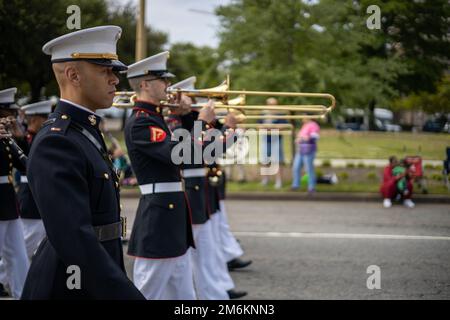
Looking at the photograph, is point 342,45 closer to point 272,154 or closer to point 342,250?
point 342,250

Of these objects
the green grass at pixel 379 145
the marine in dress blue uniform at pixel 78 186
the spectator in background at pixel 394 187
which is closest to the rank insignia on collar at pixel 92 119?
the marine in dress blue uniform at pixel 78 186

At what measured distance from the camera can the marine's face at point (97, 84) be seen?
2545 millimetres

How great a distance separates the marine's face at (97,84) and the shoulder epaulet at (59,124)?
14 centimetres

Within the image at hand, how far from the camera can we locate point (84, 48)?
256cm

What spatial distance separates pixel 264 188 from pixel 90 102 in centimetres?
1057

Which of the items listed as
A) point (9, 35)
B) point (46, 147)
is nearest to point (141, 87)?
point (9, 35)

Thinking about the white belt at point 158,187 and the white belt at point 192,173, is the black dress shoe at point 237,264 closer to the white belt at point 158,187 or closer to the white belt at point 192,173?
the white belt at point 192,173

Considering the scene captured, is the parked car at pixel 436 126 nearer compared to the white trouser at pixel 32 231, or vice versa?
the parked car at pixel 436 126

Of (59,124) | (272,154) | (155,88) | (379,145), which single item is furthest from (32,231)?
(272,154)

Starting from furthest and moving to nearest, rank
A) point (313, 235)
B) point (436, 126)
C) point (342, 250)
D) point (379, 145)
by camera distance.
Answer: point (379, 145) → point (313, 235) → point (342, 250) → point (436, 126)

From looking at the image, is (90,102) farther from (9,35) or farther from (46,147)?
(9,35)

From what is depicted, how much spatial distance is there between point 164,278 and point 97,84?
6.14 feet

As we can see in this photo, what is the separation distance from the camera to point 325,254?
23.0 feet

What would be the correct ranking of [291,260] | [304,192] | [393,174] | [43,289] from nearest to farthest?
[43,289] → [291,260] → [393,174] → [304,192]
